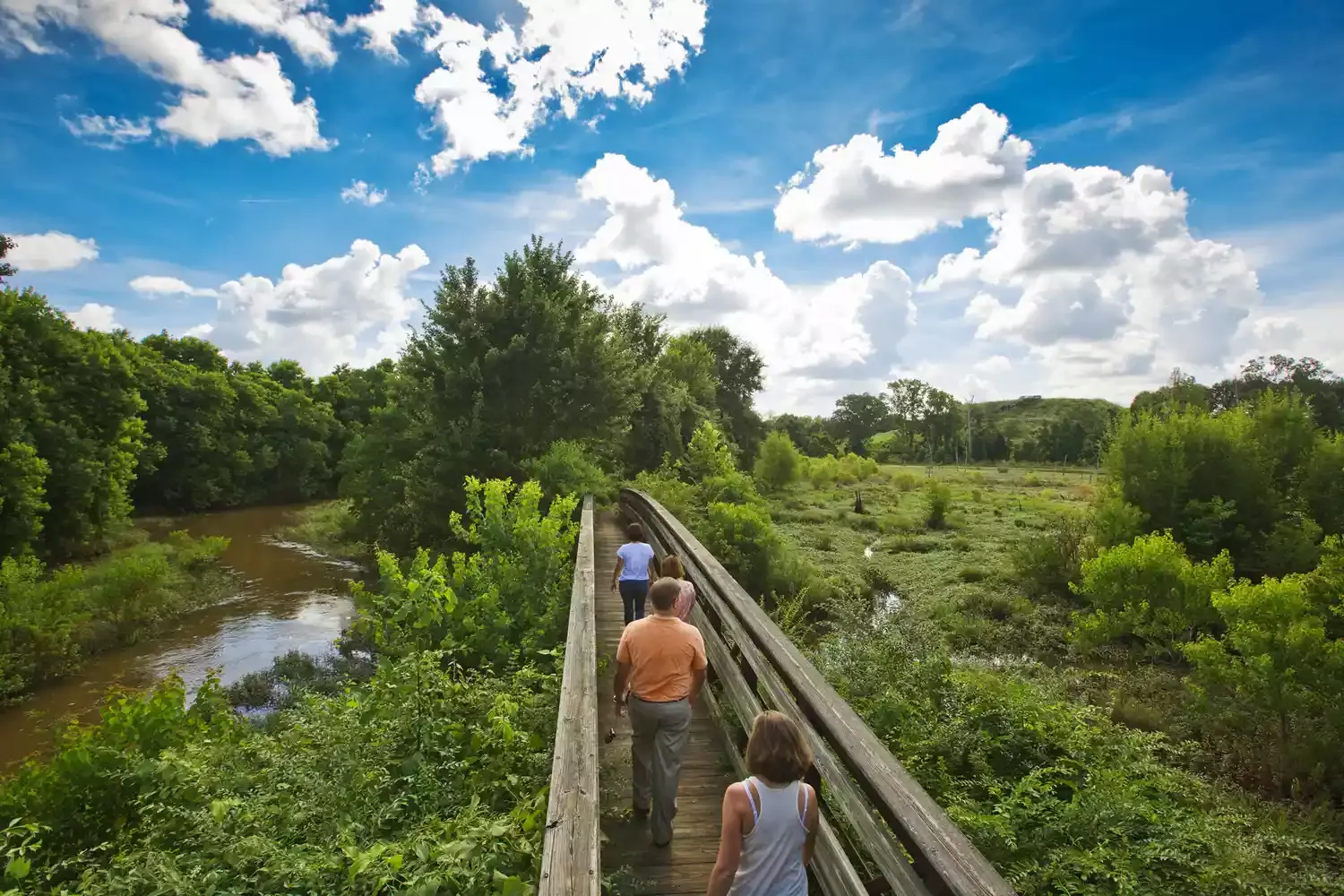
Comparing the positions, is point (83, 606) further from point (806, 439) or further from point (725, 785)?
point (806, 439)

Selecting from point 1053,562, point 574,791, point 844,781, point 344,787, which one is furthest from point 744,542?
point 574,791

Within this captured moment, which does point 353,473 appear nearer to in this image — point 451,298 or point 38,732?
point 451,298

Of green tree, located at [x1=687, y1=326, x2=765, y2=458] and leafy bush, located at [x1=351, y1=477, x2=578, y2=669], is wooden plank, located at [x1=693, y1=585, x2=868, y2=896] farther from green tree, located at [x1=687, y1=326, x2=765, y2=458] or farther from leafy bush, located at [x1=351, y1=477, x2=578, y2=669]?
green tree, located at [x1=687, y1=326, x2=765, y2=458]

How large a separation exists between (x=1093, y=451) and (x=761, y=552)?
8212 cm

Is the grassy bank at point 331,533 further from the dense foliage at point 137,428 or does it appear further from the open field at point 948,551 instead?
the open field at point 948,551

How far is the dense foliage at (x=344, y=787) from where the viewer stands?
12.9ft

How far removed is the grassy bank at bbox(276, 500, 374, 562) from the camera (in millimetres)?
31328

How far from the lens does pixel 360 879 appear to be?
3.80 meters

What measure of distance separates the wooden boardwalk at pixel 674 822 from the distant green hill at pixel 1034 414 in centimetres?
10083

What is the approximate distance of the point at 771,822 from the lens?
279cm

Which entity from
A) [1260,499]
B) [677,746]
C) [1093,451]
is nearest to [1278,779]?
[677,746]

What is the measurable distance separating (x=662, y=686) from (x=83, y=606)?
73.5 feet

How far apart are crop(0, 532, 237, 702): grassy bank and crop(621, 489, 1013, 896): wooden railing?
18.6 m

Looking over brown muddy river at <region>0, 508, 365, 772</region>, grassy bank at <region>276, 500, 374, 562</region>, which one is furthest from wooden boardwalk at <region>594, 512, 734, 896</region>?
grassy bank at <region>276, 500, 374, 562</region>
